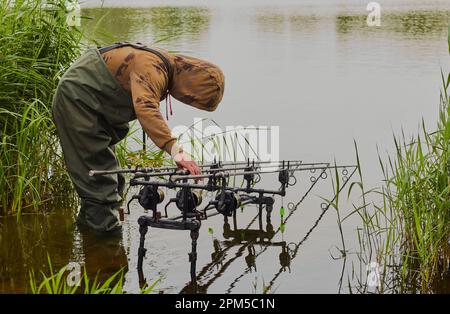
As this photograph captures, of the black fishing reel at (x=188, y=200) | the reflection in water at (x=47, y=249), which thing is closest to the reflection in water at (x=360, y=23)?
the reflection in water at (x=47, y=249)

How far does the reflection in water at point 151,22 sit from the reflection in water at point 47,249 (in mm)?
9587

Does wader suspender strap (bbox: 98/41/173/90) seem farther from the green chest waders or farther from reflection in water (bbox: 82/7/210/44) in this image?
reflection in water (bbox: 82/7/210/44)

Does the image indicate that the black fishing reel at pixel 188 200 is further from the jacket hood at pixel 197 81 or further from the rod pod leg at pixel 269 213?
the rod pod leg at pixel 269 213

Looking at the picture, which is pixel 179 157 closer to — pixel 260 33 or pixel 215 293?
pixel 215 293

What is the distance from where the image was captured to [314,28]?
21984 millimetres

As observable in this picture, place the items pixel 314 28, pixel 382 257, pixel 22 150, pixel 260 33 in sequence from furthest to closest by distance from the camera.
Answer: pixel 314 28
pixel 260 33
pixel 22 150
pixel 382 257

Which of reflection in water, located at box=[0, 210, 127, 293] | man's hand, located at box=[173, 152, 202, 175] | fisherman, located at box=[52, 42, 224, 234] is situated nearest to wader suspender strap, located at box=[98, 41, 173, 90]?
fisherman, located at box=[52, 42, 224, 234]

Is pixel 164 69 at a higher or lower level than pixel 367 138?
higher

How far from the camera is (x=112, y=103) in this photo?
17.4 ft

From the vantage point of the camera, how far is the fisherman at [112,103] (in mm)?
4938

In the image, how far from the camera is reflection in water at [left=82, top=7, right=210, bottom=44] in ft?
56.9

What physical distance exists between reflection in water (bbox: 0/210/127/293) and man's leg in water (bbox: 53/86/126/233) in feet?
0.50

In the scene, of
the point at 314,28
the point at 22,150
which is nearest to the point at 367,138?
the point at 22,150

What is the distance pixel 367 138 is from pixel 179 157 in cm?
513
